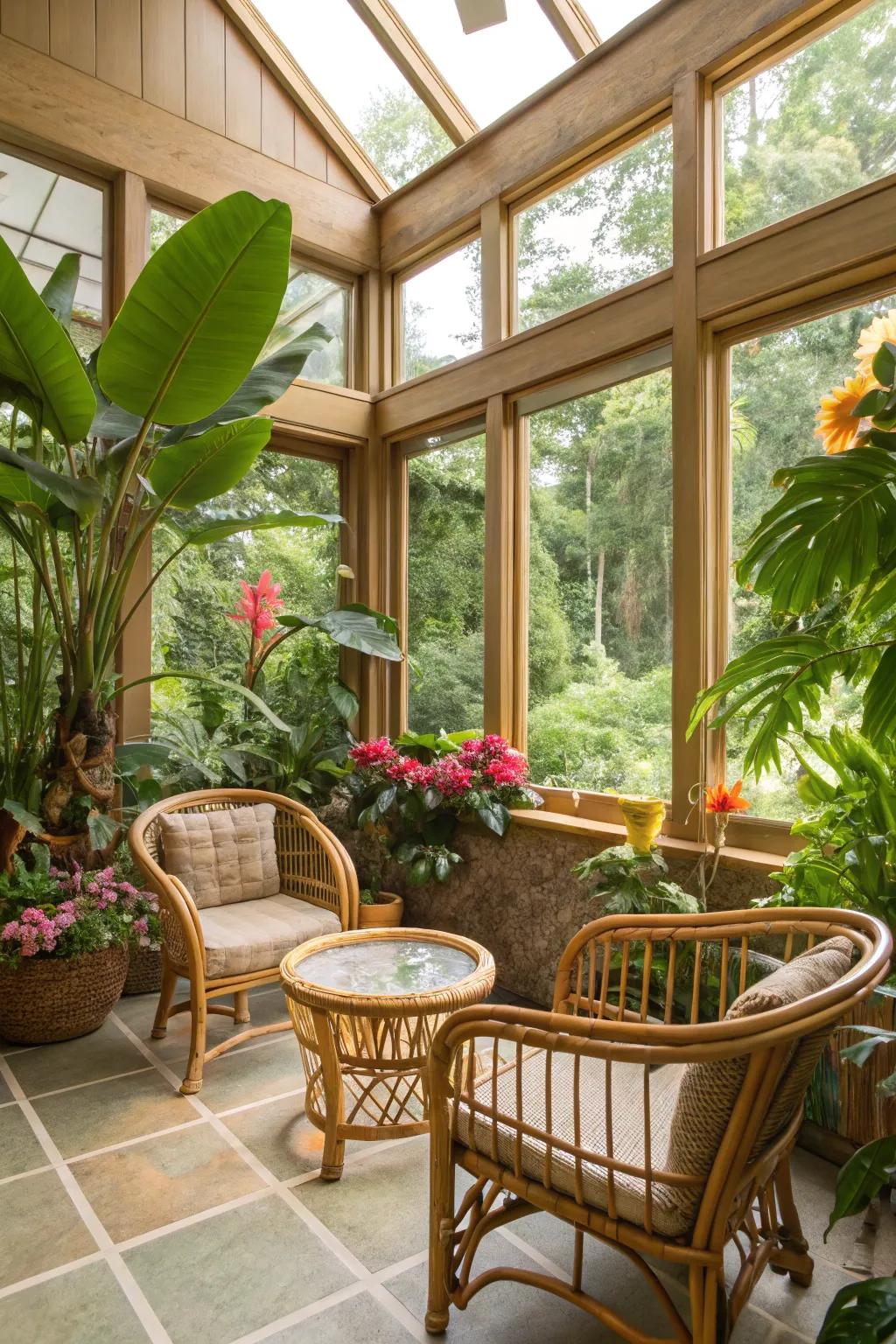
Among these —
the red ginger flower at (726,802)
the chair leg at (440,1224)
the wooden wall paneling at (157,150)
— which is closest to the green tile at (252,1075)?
the chair leg at (440,1224)

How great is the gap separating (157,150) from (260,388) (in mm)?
1505

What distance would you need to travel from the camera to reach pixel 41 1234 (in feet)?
6.56

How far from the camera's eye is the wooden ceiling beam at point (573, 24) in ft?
11.4

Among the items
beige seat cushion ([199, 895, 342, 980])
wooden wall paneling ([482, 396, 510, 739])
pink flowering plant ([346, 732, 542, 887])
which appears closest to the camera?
beige seat cushion ([199, 895, 342, 980])

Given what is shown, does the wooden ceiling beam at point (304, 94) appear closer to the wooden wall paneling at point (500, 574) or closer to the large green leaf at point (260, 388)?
the wooden wall paneling at point (500, 574)

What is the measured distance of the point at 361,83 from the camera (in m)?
4.23

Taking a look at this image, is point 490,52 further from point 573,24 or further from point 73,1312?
point 73,1312

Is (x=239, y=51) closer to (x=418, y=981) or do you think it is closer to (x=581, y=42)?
(x=581, y=42)

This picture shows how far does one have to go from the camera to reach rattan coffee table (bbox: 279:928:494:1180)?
Answer: 7.23 feet

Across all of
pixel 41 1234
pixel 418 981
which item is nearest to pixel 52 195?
pixel 418 981

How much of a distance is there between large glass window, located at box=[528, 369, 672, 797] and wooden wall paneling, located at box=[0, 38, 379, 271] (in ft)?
5.21

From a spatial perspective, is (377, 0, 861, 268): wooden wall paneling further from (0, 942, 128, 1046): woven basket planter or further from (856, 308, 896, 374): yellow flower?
(0, 942, 128, 1046): woven basket planter

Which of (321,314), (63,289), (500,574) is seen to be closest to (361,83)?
(321,314)

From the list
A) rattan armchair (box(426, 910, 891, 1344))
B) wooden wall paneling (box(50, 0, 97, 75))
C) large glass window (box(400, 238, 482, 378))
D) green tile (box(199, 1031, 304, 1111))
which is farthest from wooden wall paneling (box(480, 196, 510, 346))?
green tile (box(199, 1031, 304, 1111))
